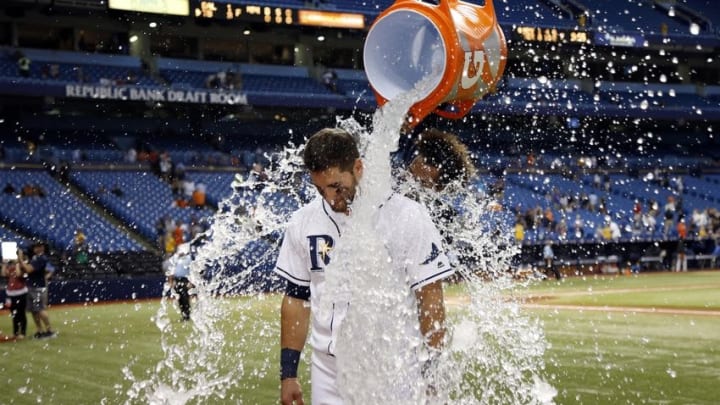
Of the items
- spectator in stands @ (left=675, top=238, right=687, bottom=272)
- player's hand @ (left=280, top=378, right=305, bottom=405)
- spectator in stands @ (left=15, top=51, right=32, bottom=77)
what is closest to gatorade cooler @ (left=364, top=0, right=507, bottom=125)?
player's hand @ (left=280, top=378, right=305, bottom=405)

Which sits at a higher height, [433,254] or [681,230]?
[433,254]

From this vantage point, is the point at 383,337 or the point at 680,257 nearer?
the point at 383,337

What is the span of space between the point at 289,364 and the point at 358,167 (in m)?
1.00

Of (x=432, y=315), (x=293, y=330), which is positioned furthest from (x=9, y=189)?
(x=432, y=315)

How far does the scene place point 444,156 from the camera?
4.74 m

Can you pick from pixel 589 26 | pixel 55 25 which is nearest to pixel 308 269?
pixel 55 25

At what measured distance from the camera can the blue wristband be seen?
420 centimetres

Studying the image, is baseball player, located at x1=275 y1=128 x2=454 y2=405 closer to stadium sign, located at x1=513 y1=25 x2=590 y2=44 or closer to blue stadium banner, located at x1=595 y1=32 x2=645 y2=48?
stadium sign, located at x1=513 y1=25 x2=590 y2=44

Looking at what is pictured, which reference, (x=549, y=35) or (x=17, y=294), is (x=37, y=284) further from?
(x=549, y=35)

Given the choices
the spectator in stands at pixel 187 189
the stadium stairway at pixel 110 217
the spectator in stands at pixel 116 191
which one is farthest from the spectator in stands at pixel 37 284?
the spectator in stands at pixel 187 189

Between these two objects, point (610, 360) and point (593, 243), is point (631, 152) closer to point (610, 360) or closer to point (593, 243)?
point (593, 243)

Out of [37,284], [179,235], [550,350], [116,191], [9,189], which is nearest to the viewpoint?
[550,350]

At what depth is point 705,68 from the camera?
44.3 metres

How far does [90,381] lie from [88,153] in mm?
21147
